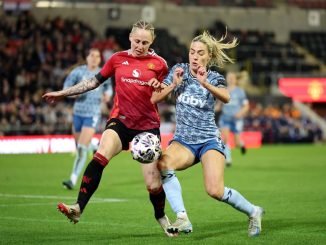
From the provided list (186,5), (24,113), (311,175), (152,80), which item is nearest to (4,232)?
(152,80)

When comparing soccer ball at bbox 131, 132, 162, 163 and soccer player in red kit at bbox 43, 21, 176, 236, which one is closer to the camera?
soccer ball at bbox 131, 132, 162, 163

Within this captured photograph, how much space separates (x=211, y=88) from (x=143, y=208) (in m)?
3.90

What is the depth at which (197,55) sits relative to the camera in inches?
398

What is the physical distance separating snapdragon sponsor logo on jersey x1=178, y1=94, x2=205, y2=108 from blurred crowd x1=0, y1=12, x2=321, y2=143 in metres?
18.5

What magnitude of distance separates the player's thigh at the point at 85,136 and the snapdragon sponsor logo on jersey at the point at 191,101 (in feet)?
22.1

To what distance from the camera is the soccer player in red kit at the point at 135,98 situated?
33.6ft

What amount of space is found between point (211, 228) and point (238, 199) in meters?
0.89

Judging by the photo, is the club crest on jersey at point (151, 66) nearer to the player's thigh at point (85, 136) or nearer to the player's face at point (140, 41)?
the player's face at point (140, 41)

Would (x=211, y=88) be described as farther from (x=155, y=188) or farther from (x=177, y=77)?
(x=155, y=188)

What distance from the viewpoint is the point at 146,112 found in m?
10.5

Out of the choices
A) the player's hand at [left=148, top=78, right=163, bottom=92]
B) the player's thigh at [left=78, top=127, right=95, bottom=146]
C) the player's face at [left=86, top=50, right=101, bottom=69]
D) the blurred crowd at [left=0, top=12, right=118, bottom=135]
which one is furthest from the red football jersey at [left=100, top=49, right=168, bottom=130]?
the blurred crowd at [left=0, top=12, right=118, bottom=135]

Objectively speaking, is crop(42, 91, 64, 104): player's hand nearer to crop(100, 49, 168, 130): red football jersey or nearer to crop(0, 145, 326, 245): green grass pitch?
crop(100, 49, 168, 130): red football jersey

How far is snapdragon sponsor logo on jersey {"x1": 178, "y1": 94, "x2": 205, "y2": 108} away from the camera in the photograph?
1016 cm

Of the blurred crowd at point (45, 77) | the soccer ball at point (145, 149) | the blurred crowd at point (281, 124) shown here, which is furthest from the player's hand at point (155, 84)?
the blurred crowd at point (281, 124)
